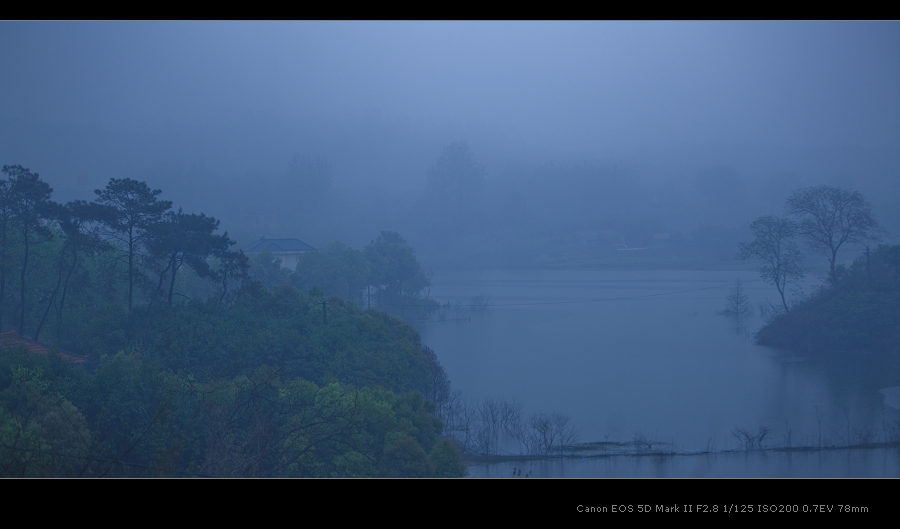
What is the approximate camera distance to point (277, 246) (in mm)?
10352

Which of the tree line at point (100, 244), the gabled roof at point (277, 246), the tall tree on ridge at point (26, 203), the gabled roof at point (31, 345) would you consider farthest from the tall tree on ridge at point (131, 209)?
the gabled roof at point (277, 246)

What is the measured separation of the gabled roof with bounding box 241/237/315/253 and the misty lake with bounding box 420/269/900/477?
101 inches

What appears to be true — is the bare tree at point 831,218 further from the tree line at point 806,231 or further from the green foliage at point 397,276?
the green foliage at point 397,276

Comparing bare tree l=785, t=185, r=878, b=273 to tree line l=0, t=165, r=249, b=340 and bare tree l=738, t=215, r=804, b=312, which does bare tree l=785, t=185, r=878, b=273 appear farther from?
tree line l=0, t=165, r=249, b=340

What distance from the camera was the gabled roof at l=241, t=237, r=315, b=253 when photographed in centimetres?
1016

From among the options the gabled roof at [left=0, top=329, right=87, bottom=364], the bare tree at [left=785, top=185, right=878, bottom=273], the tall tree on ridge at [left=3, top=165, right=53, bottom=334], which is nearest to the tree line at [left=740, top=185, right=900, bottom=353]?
the bare tree at [left=785, top=185, right=878, bottom=273]

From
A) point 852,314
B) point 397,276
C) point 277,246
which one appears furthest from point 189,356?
point 852,314

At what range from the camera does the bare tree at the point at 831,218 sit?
934cm

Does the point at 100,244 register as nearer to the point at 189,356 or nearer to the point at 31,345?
the point at 31,345

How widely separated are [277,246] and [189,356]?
3.50 meters

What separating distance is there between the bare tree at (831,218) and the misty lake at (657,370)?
996 millimetres

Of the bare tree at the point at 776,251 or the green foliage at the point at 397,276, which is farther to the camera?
the green foliage at the point at 397,276

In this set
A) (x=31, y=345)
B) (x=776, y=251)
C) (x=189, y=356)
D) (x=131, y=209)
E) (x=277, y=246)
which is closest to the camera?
(x=31, y=345)
